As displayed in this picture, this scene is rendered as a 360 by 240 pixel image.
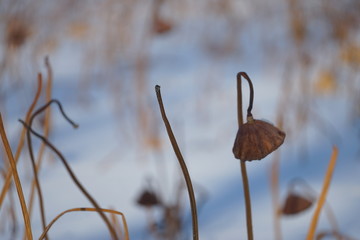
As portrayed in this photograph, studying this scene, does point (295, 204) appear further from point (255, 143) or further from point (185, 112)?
point (185, 112)

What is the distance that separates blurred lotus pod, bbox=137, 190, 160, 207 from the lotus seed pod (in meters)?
0.42

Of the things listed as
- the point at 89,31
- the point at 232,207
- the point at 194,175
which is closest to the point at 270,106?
the point at 194,175

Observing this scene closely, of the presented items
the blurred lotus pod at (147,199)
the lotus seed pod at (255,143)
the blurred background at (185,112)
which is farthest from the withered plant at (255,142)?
the blurred lotus pod at (147,199)

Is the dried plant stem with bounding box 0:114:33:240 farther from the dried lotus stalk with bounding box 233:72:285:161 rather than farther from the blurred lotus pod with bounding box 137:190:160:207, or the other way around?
the blurred lotus pod with bounding box 137:190:160:207

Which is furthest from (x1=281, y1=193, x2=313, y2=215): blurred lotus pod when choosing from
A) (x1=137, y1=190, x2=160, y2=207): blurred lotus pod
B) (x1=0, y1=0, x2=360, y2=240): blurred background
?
(x1=137, y1=190, x2=160, y2=207): blurred lotus pod

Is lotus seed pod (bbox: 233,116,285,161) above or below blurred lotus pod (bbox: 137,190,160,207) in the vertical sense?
Answer: below

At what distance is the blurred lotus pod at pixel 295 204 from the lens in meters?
0.47

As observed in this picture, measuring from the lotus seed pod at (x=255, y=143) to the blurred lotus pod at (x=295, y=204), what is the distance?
11.1 inches

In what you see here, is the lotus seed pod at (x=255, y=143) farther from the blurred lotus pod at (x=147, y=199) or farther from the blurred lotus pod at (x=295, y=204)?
the blurred lotus pod at (x=147, y=199)

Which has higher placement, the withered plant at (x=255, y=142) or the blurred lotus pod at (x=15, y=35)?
the blurred lotus pod at (x=15, y=35)

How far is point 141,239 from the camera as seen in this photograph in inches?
29.4

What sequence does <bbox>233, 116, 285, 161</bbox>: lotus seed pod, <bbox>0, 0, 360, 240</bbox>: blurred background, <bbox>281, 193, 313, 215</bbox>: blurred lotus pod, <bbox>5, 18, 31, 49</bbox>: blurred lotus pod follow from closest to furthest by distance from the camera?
<bbox>233, 116, 285, 161</bbox>: lotus seed pod
<bbox>281, 193, 313, 215</bbox>: blurred lotus pod
<bbox>5, 18, 31, 49</bbox>: blurred lotus pod
<bbox>0, 0, 360, 240</bbox>: blurred background

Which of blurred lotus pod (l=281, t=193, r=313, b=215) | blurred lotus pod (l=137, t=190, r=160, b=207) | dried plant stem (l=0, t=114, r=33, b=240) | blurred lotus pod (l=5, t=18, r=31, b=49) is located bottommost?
dried plant stem (l=0, t=114, r=33, b=240)

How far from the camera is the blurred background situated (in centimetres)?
77
